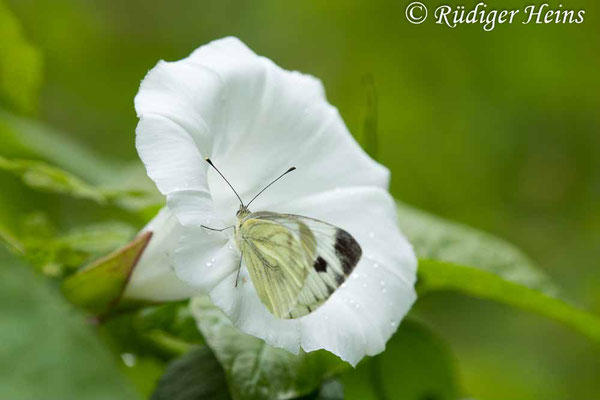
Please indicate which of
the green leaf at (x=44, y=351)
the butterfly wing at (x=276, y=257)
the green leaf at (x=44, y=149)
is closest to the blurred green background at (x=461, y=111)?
the green leaf at (x=44, y=149)

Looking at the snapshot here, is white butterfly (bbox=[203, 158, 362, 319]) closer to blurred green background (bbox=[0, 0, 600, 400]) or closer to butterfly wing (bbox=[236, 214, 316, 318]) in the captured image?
butterfly wing (bbox=[236, 214, 316, 318])

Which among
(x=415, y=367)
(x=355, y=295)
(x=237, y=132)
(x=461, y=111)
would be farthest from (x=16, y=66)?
(x=461, y=111)

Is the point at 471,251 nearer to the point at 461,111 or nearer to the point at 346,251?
the point at 346,251

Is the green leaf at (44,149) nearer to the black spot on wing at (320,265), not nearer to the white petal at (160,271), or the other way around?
the white petal at (160,271)

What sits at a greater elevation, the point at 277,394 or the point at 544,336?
the point at 277,394

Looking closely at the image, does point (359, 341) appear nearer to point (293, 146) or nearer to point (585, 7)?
point (293, 146)

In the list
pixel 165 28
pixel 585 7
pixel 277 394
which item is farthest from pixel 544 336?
pixel 277 394
